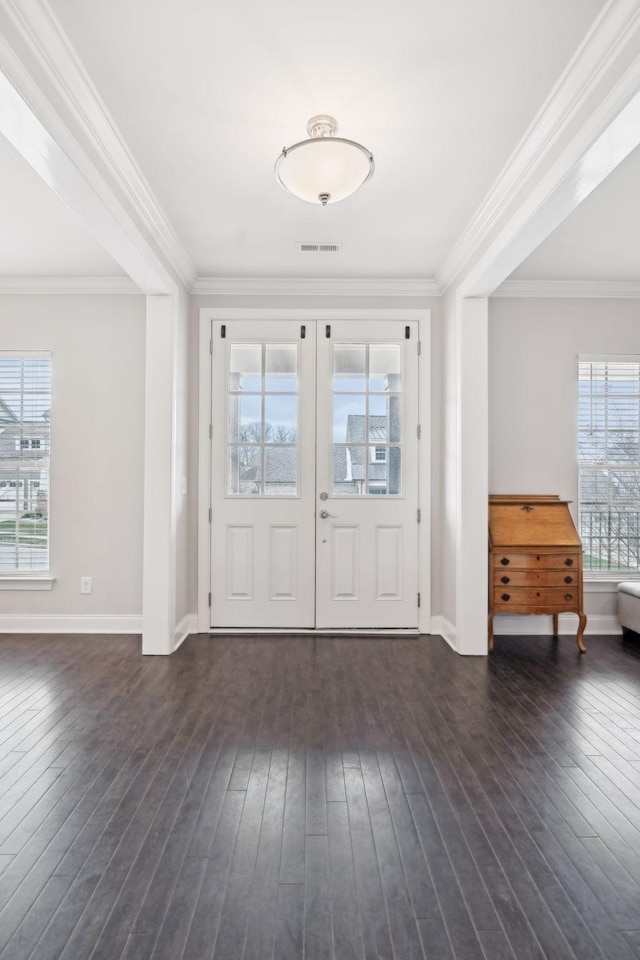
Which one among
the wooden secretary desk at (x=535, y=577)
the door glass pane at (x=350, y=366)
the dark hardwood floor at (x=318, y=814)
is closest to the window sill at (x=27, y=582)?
the dark hardwood floor at (x=318, y=814)

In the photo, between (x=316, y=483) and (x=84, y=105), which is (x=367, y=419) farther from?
(x=84, y=105)

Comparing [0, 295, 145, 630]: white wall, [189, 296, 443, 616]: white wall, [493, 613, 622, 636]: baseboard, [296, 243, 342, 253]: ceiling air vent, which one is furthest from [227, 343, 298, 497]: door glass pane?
[493, 613, 622, 636]: baseboard

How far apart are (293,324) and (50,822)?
12.1ft

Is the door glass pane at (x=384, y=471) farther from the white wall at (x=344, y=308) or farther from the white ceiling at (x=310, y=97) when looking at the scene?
the white ceiling at (x=310, y=97)

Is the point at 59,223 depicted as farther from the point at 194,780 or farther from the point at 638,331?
the point at 638,331

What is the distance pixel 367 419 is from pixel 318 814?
3.10 meters

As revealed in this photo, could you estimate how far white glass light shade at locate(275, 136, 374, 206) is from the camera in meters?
2.51

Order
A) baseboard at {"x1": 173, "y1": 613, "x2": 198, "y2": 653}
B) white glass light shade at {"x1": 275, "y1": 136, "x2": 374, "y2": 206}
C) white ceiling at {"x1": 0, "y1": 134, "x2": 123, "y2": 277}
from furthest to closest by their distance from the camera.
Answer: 1. baseboard at {"x1": 173, "y1": 613, "x2": 198, "y2": 653}
2. white ceiling at {"x1": 0, "y1": 134, "x2": 123, "y2": 277}
3. white glass light shade at {"x1": 275, "y1": 136, "x2": 374, "y2": 206}

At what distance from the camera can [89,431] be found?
187 inches

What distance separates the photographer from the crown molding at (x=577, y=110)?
2.00m

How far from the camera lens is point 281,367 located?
4.78 meters

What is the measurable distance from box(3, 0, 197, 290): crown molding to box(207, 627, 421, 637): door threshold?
9.23 ft

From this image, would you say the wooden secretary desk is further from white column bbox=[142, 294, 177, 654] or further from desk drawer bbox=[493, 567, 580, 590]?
white column bbox=[142, 294, 177, 654]

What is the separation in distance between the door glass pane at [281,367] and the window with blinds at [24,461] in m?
1.75
